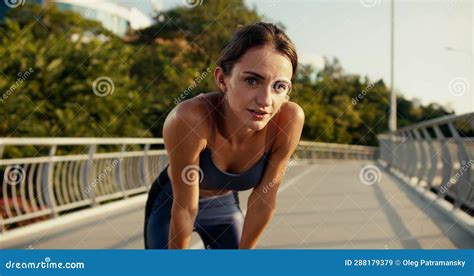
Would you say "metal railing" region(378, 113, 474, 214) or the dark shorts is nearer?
the dark shorts

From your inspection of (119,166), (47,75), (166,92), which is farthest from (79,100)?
(119,166)

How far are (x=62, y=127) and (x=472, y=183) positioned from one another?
43.9 feet

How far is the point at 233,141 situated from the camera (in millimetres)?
2934

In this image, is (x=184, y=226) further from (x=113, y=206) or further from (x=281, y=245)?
(x=113, y=206)

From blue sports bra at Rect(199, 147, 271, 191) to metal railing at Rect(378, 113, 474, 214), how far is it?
12.4ft

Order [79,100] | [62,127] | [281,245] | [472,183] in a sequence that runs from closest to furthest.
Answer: [281,245]
[472,183]
[62,127]
[79,100]

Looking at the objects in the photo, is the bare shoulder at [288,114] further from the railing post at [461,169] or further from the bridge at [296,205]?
the railing post at [461,169]

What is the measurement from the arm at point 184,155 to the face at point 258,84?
0.57ft

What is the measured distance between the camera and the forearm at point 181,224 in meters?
2.79

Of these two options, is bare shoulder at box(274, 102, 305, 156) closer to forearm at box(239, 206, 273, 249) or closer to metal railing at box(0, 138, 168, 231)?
forearm at box(239, 206, 273, 249)

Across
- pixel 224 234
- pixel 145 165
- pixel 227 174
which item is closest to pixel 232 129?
pixel 227 174

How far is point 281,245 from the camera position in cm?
591

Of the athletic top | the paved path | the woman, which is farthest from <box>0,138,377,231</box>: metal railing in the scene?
the athletic top

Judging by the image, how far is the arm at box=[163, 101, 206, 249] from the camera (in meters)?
2.67
